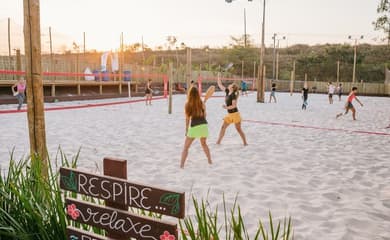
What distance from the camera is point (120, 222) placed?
75.0 inches

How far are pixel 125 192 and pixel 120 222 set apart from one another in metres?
0.17

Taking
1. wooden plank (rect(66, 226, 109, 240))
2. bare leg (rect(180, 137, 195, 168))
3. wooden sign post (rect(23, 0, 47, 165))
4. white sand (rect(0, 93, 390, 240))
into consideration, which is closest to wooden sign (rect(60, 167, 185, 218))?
wooden plank (rect(66, 226, 109, 240))

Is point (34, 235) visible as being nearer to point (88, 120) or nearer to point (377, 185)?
point (377, 185)

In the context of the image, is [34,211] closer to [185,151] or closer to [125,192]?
[125,192]

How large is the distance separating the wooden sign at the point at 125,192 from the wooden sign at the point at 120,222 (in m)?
0.06

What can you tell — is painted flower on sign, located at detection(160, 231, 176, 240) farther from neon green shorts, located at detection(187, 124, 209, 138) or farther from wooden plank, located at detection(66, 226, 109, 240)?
neon green shorts, located at detection(187, 124, 209, 138)

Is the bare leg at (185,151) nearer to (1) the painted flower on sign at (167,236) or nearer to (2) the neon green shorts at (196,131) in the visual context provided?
(2) the neon green shorts at (196,131)

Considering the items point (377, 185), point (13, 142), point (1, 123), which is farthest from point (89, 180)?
point (1, 123)

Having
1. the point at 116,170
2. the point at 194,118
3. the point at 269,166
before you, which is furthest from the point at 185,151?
the point at 116,170

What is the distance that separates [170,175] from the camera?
5559 mm

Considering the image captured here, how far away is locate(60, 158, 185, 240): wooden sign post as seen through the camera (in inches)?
68.9

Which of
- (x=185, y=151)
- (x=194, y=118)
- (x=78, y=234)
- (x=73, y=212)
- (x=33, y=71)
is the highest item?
(x=33, y=71)

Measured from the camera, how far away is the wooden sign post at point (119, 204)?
1749 mm

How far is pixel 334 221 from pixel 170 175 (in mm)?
2491
